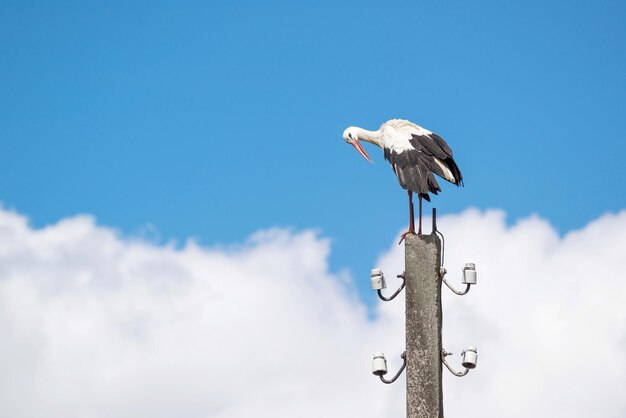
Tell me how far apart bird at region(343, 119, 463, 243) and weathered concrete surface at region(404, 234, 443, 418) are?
0.51 meters

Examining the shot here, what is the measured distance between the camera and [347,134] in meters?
13.1

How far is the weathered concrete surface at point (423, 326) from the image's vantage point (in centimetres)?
886

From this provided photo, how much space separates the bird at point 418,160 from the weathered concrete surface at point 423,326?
1.67 ft

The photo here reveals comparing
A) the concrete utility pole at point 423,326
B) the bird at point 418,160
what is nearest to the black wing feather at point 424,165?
the bird at point 418,160

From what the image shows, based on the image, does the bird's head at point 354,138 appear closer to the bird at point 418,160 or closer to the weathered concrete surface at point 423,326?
the bird at point 418,160

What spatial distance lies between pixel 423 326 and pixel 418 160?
2.34 metres

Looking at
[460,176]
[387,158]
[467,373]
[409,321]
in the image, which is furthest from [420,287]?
[387,158]

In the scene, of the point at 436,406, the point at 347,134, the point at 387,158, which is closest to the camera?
the point at 436,406

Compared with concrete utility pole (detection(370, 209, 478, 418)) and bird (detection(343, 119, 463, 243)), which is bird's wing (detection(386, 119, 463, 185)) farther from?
concrete utility pole (detection(370, 209, 478, 418))

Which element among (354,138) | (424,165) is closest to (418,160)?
(424,165)

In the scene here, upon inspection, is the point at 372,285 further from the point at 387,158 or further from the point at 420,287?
the point at 387,158

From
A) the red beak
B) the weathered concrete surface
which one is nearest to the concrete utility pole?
the weathered concrete surface

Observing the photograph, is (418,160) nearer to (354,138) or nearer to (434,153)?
(434,153)

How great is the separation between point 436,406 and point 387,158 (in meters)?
3.59
